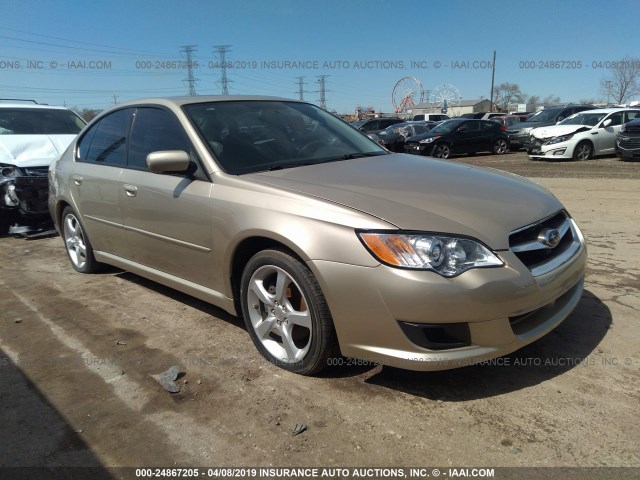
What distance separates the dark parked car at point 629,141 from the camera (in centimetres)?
1334

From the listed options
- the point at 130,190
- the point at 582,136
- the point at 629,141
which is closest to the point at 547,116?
the point at 582,136

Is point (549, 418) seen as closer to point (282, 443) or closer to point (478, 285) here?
point (478, 285)

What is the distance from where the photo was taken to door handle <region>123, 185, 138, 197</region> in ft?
12.0

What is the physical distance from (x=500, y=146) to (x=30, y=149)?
16.0 metres

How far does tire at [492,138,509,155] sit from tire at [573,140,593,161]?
406 centimetres

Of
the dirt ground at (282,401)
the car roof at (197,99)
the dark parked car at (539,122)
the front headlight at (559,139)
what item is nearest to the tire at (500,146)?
the dark parked car at (539,122)

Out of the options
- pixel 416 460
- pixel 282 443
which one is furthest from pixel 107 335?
pixel 416 460

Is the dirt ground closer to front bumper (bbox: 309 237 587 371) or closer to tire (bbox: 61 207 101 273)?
front bumper (bbox: 309 237 587 371)

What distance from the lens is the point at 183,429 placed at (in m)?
2.41

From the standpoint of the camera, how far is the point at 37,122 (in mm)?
7609

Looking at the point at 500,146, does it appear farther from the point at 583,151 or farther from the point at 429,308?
the point at 429,308

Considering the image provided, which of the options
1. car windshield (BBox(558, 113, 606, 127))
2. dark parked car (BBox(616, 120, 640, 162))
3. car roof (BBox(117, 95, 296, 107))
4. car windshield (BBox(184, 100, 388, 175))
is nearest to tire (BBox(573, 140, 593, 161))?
dark parked car (BBox(616, 120, 640, 162))

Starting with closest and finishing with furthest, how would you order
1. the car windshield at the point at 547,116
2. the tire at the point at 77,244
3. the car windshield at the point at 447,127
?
the tire at the point at 77,244
the car windshield at the point at 447,127
the car windshield at the point at 547,116

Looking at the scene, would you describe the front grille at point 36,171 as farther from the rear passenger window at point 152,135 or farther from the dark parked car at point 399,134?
the dark parked car at point 399,134
